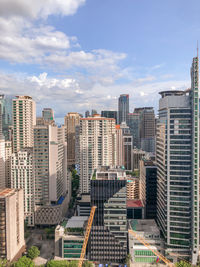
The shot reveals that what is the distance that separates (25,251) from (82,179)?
163ft

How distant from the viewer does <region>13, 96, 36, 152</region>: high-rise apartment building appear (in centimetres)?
12681

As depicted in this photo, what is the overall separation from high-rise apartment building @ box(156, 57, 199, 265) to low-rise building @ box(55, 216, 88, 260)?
28.7 metres

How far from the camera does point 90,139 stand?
124812 millimetres

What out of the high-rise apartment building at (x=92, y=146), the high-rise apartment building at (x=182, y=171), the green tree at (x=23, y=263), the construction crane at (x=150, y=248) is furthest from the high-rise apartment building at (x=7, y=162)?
the high-rise apartment building at (x=182, y=171)

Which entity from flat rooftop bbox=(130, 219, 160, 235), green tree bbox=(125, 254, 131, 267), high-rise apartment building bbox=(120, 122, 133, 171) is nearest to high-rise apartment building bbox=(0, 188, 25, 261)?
green tree bbox=(125, 254, 131, 267)

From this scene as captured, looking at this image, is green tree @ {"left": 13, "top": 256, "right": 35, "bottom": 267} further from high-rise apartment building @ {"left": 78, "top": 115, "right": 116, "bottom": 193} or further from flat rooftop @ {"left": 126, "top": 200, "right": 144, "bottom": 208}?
high-rise apartment building @ {"left": 78, "top": 115, "right": 116, "bottom": 193}

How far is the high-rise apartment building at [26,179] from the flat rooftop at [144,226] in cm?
4529

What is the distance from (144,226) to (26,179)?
177 ft

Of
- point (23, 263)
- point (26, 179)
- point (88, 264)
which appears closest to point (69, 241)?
point (88, 264)

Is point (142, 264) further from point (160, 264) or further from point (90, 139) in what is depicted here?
point (90, 139)

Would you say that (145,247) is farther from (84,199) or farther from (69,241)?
(84,199)

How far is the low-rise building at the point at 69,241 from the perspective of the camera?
72.0m

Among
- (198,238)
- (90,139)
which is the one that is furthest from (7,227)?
(90,139)

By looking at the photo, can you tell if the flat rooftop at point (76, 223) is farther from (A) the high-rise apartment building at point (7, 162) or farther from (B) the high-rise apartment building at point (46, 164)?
(A) the high-rise apartment building at point (7, 162)
